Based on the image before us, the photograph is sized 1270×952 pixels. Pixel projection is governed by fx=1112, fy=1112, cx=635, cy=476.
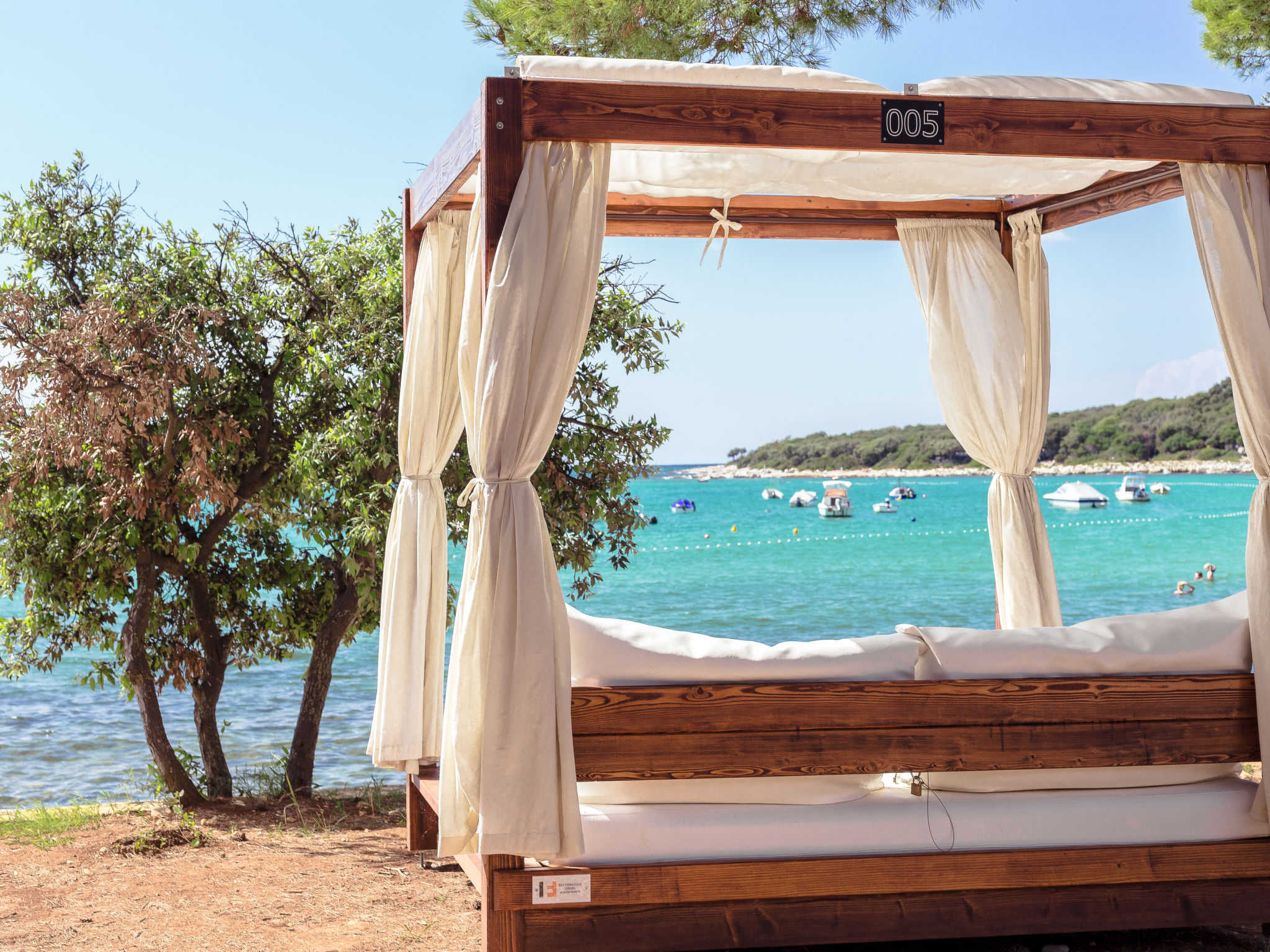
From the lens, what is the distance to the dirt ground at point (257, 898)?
313 centimetres

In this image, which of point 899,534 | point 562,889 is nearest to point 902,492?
point 899,534

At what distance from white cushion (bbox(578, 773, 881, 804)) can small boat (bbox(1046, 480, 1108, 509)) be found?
3738 centimetres

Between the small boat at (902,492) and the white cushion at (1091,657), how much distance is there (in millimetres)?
36936

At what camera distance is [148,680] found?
5.21 m

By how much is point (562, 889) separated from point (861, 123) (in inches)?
83.9

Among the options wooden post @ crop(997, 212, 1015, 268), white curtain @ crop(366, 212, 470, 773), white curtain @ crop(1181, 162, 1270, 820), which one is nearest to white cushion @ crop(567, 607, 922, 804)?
white curtain @ crop(366, 212, 470, 773)

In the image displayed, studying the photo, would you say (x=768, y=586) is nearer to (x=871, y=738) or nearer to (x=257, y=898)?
(x=257, y=898)

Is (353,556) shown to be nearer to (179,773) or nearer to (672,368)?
(179,773)

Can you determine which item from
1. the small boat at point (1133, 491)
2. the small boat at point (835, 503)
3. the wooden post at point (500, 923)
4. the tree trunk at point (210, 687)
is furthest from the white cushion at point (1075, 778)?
the small boat at point (1133, 491)

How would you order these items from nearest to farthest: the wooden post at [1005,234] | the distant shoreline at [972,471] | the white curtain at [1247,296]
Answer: the white curtain at [1247,296] → the wooden post at [1005,234] → the distant shoreline at [972,471]

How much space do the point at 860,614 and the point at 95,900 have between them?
915 inches

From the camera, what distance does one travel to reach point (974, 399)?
448 centimetres

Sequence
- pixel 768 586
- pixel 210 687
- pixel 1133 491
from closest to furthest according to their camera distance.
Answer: pixel 210 687 → pixel 768 586 → pixel 1133 491

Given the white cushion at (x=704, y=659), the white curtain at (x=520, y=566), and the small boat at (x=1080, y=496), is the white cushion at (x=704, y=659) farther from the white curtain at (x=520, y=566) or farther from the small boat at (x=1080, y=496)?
the small boat at (x=1080, y=496)
